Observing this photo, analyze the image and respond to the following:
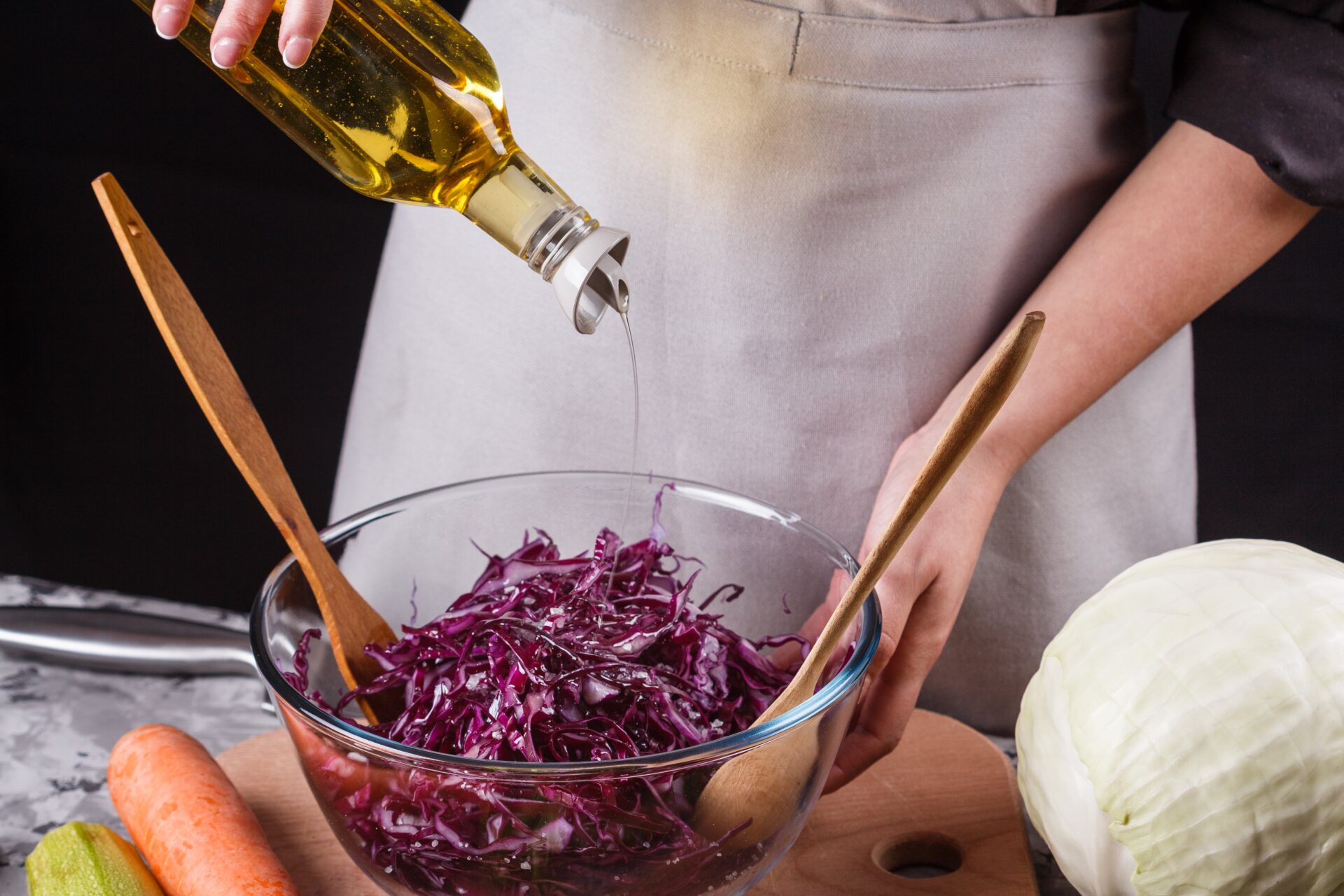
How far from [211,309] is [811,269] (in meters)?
1.70

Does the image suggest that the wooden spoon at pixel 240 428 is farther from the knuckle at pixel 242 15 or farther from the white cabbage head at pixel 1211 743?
the white cabbage head at pixel 1211 743

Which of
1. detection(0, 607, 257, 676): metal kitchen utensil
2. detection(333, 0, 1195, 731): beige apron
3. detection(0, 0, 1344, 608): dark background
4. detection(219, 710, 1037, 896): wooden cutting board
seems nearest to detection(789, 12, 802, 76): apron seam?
detection(333, 0, 1195, 731): beige apron

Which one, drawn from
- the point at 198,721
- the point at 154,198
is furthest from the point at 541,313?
the point at 154,198

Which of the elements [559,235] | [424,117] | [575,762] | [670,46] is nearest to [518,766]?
[575,762]

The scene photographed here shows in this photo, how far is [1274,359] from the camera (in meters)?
2.31

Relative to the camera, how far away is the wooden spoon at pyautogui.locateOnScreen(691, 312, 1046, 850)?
75 cm

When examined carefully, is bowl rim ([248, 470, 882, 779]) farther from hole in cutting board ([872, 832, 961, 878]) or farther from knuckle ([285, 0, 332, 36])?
knuckle ([285, 0, 332, 36])

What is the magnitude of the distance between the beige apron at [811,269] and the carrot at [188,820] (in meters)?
0.45

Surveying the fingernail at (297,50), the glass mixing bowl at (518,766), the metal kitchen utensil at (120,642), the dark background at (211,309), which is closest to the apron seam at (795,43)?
the glass mixing bowl at (518,766)

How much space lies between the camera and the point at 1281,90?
114 cm

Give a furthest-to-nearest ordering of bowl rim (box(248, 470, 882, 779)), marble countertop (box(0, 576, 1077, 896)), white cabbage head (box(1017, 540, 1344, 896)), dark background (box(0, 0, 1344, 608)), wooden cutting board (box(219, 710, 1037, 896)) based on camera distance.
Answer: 1. dark background (box(0, 0, 1344, 608))
2. marble countertop (box(0, 576, 1077, 896))
3. wooden cutting board (box(219, 710, 1037, 896))
4. white cabbage head (box(1017, 540, 1344, 896))
5. bowl rim (box(248, 470, 882, 779))

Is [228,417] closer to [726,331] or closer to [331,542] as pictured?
[331,542]

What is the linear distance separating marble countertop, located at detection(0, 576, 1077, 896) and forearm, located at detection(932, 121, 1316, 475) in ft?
1.20

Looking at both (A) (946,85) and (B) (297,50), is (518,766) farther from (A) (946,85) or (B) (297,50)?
(A) (946,85)
